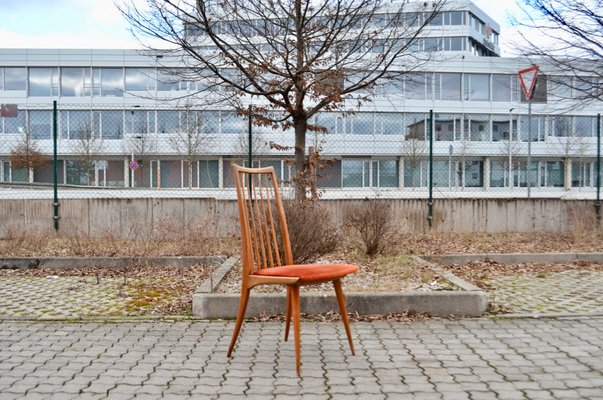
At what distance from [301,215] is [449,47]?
160 ft

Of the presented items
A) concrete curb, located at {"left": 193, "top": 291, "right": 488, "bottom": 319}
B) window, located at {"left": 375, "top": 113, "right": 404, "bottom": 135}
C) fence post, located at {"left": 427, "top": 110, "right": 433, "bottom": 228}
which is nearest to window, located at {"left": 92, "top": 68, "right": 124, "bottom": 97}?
window, located at {"left": 375, "top": 113, "right": 404, "bottom": 135}

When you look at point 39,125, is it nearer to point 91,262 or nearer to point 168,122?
point 168,122

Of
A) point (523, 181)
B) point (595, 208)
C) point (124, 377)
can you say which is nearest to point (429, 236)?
point (595, 208)

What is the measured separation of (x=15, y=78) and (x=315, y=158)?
3532 centimetres

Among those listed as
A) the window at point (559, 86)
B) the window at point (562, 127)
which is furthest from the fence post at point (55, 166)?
the window at point (562, 127)

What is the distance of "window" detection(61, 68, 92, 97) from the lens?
37969 millimetres

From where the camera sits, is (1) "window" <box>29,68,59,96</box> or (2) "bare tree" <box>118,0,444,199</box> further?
(1) "window" <box>29,68,59,96</box>

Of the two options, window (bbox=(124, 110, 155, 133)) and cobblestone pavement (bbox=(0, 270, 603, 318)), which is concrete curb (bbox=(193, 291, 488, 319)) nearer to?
cobblestone pavement (bbox=(0, 270, 603, 318))

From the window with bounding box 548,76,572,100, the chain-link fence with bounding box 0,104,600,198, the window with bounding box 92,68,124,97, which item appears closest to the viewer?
the window with bounding box 548,76,572,100

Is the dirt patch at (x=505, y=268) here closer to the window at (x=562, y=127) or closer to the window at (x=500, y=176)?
the window at (x=500, y=176)

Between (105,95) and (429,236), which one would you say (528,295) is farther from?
(105,95)

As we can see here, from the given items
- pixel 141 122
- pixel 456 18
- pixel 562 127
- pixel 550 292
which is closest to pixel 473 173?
pixel 550 292

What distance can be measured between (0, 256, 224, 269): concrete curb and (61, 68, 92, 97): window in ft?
106

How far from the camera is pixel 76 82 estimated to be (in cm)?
3834
